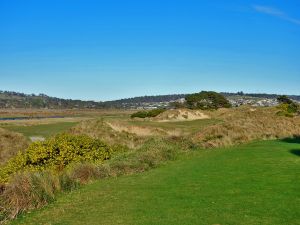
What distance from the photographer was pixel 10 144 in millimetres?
30469

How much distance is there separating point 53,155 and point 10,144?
12047 millimetres

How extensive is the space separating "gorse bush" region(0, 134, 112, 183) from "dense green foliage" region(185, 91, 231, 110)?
84.7m

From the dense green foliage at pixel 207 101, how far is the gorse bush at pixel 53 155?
278ft

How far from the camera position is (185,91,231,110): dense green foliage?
106m

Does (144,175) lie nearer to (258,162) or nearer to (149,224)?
(258,162)

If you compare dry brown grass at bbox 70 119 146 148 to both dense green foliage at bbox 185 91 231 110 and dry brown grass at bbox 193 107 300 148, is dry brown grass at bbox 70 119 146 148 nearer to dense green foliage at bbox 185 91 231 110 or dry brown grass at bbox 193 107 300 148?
dry brown grass at bbox 193 107 300 148

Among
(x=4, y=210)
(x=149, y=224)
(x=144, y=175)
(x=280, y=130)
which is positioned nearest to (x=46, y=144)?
(x=144, y=175)

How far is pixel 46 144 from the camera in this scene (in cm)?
1981

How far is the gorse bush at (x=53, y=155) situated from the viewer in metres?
18.8

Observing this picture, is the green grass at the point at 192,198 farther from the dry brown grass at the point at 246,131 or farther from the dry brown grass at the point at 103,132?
the dry brown grass at the point at 103,132

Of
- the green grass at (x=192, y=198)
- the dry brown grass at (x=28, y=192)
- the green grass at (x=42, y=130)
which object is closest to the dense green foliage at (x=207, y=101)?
the green grass at (x=42, y=130)

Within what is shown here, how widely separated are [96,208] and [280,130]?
24.7 meters

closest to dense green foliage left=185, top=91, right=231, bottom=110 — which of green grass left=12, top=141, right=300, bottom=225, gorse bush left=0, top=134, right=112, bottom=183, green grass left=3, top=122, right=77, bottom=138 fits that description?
green grass left=3, top=122, right=77, bottom=138

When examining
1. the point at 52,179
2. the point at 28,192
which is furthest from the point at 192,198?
the point at 52,179
